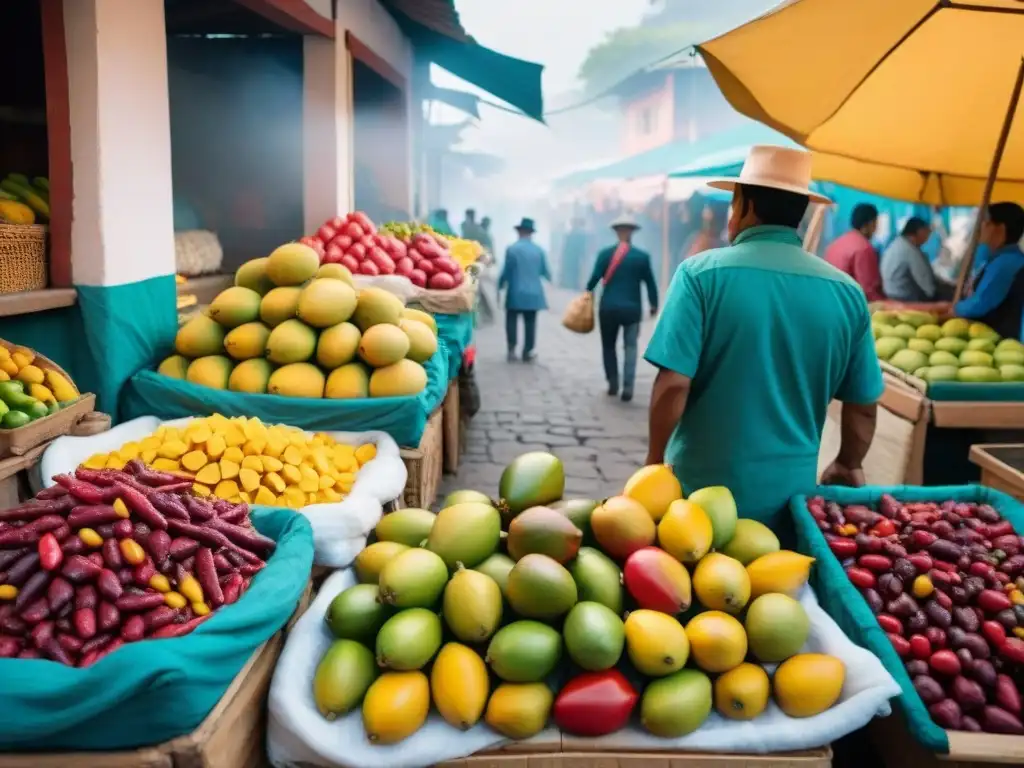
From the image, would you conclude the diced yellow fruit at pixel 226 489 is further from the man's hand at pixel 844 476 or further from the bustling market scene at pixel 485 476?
the man's hand at pixel 844 476

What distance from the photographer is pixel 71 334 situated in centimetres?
361

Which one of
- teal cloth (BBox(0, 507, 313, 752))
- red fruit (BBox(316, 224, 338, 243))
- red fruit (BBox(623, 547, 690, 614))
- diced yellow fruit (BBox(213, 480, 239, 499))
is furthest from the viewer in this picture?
red fruit (BBox(316, 224, 338, 243))

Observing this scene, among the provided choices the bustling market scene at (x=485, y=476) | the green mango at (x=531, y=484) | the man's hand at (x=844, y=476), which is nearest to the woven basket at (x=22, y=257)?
the bustling market scene at (x=485, y=476)

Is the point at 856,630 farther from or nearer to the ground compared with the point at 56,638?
nearer to the ground

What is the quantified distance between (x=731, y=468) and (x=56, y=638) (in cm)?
198

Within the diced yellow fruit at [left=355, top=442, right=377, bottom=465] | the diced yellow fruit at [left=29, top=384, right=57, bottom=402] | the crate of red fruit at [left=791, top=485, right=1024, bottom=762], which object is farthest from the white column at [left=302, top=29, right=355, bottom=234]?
the crate of red fruit at [left=791, top=485, right=1024, bottom=762]

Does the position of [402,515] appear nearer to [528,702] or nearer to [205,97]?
[528,702]

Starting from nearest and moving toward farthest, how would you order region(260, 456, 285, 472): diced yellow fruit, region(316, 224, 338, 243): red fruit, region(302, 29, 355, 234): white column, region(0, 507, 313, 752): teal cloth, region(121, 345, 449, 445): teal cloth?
region(0, 507, 313, 752): teal cloth < region(260, 456, 285, 472): diced yellow fruit < region(121, 345, 449, 445): teal cloth < region(316, 224, 338, 243): red fruit < region(302, 29, 355, 234): white column

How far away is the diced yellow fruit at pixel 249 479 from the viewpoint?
9.20ft

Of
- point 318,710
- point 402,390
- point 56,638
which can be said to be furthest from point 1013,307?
point 56,638

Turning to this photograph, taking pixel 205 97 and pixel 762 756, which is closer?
pixel 762 756

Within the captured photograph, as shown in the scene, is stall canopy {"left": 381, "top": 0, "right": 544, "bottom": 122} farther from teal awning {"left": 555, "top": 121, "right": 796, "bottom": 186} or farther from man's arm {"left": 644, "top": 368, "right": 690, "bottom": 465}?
man's arm {"left": 644, "top": 368, "right": 690, "bottom": 465}

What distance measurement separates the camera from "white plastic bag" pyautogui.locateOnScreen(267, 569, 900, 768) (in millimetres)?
1682

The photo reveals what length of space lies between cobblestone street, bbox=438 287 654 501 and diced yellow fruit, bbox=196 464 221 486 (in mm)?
2961
